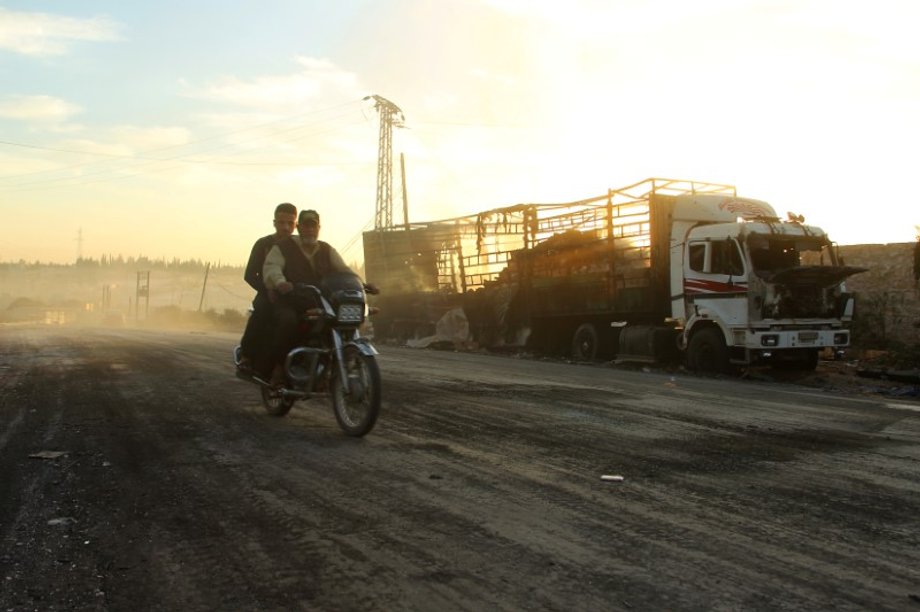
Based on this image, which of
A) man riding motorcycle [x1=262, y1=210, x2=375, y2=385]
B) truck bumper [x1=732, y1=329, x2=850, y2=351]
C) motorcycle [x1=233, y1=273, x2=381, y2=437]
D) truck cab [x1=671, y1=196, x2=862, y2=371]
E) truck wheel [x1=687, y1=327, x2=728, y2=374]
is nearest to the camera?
motorcycle [x1=233, y1=273, x2=381, y2=437]

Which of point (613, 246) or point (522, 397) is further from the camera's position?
point (613, 246)

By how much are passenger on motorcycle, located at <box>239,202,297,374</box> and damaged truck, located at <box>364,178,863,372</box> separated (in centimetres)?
901

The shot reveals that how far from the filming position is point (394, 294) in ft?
77.7

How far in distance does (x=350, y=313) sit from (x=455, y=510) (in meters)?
2.53

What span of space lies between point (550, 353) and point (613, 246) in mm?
3639

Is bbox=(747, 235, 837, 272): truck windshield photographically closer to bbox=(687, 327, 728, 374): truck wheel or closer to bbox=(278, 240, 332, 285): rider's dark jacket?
bbox=(687, 327, 728, 374): truck wheel

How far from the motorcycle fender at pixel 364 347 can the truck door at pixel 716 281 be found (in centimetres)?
895

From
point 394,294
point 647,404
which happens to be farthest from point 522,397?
point 394,294

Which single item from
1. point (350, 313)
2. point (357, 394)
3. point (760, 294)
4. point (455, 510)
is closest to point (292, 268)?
point (350, 313)

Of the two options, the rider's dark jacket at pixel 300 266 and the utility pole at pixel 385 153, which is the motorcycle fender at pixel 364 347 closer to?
the rider's dark jacket at pixel 300 266

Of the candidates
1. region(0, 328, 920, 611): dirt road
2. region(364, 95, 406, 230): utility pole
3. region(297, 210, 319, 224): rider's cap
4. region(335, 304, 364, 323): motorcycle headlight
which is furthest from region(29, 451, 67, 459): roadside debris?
region(364, 95, 406, 230): utility pole

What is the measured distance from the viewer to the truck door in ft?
40.9

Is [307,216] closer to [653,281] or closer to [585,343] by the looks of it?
[653,281]

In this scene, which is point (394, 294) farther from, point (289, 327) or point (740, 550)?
point (740, 550)
